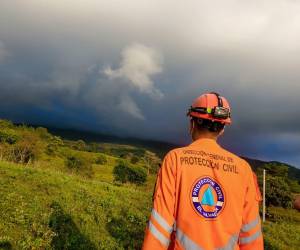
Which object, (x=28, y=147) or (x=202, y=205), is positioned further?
(x=28, y=147)

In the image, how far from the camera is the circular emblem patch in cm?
511

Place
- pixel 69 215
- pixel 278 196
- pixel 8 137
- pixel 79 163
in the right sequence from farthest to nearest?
pixel 79 163 < pixel 8 137 < pixel 278 196 < pixel 69 215

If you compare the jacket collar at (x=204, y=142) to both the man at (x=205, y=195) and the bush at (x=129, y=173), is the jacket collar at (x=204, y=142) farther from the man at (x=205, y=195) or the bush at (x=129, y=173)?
the bush at (x=129, y=173)

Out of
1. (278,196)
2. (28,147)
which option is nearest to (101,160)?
(28,147)

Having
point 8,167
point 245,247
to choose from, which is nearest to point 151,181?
point 8,167

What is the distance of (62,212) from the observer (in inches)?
588

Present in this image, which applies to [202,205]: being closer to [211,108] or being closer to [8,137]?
[211,108]

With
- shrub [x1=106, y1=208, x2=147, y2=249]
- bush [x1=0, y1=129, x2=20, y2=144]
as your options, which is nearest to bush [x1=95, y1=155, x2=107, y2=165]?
bush [x1=0, y1=129, x2=20, y2=144]

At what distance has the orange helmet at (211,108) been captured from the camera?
5371mm

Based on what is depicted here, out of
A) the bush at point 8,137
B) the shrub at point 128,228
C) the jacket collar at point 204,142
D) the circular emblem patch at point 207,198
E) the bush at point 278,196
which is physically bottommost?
the shrub at point 128,228

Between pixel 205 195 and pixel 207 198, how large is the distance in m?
0.04

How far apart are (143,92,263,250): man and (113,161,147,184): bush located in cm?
11183

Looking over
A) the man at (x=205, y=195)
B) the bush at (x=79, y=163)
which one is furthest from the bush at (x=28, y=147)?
the man at (x=205, y=195)

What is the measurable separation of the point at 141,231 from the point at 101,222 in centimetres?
143
